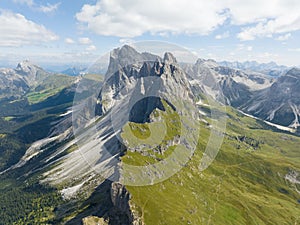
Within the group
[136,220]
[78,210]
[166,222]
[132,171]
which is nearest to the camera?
[136,220]

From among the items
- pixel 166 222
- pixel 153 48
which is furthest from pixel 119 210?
pixel 153 48

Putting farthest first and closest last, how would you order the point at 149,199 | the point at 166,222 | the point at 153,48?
the point at 149,199
the point at 166,222
the point at 153,48

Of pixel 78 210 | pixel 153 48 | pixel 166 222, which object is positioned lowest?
pixel 78 210

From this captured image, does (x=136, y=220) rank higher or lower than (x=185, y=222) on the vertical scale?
higher

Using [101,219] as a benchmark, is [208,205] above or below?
below

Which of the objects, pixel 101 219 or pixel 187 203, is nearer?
pixel 101 219

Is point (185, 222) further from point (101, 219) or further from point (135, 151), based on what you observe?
point (135, 151)

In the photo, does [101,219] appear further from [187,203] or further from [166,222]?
Result: [187,203]

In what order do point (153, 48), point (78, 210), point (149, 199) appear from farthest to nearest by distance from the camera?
point (78, 210) → point (149, 199) → point (153, 48)

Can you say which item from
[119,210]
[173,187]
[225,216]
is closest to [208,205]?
[225,216]
